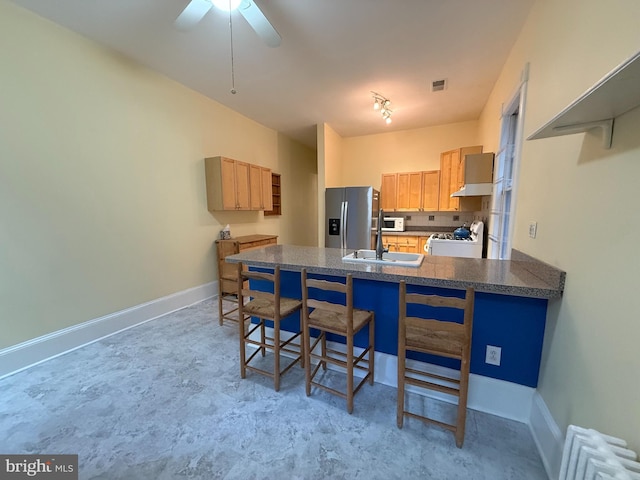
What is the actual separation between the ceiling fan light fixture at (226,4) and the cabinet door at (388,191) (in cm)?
387

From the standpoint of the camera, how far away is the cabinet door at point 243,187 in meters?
4.00

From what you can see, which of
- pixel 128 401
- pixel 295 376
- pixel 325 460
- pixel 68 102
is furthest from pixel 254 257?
pixel 68 102

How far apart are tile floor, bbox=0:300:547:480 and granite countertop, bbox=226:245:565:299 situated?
905 mm

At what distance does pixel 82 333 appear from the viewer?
2549mm

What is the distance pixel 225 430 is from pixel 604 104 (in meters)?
2.41

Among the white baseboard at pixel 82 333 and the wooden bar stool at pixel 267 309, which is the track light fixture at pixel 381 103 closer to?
the wooden bar stool at pixel 267 309

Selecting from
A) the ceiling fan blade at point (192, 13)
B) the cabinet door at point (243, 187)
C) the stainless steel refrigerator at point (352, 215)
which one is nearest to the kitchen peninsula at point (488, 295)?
the ceiling fan blade at point (192, 13)

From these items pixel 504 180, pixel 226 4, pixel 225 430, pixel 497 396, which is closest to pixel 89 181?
pixel 226 4

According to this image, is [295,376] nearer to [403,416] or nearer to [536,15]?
[403,416]

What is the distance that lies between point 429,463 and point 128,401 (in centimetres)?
202

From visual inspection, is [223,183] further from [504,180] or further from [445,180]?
[445,180]

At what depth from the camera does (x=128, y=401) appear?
1.81 meters

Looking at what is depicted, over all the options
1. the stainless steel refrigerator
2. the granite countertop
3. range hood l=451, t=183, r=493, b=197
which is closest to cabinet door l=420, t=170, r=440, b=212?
the stainless steel refrigerator

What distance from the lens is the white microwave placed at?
17.2ft
